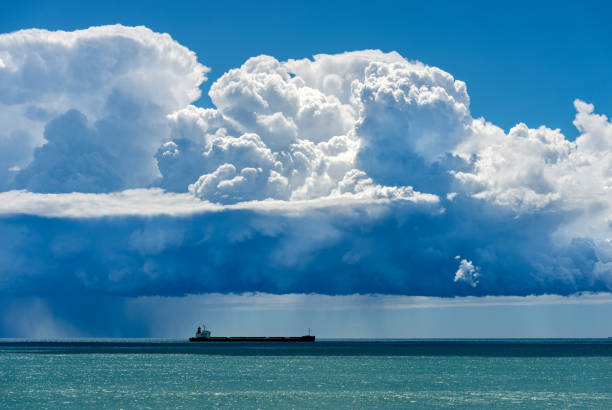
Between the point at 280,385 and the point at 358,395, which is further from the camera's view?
the point at 280,385

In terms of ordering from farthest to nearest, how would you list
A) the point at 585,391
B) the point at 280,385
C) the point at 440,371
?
the point at 440,371
the point at 280,385
the point at 585,391

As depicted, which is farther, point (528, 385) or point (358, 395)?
point (528, 385)

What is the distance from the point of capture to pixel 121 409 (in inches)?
3878

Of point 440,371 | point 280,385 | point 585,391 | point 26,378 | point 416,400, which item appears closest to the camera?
point 416,400

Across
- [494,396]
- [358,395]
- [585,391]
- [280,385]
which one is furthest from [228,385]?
[585,391]

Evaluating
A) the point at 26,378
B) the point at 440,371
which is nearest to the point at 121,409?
the point at 26,378

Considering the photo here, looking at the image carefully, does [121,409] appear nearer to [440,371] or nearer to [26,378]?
[26,378]

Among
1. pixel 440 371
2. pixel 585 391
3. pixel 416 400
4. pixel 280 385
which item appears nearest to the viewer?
pixel 416 400

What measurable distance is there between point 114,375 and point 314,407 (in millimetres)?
77193

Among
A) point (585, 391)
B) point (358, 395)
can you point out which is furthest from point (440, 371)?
point (358, 395)

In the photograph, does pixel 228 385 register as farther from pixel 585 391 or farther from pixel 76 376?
pixel 585 391

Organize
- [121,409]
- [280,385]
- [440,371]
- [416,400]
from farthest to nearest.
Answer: [440,371], [280,385], [416,400], [121,409]

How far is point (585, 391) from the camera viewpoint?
124 meters

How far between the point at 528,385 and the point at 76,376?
90909mm
